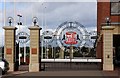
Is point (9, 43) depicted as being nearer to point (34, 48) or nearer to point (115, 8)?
point (34, 48)

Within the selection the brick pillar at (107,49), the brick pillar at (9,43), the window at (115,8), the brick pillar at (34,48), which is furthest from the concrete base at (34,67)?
the window at (115,8)

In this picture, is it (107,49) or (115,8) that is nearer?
(107,49)

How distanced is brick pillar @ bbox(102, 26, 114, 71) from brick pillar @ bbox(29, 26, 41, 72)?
6368 mm

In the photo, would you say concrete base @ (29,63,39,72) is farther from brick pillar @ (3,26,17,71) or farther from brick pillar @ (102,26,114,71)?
brick pillar @ (102,26,114,71)

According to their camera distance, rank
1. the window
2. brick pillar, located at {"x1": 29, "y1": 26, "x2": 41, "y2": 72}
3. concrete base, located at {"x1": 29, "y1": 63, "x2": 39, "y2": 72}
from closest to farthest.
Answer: concrete base, located at {"x1": 29, "y1": 63, "x2": 39, "y2": 72}, brick pillar, located at {"x1": 29, "y1": 26, "x2": 41, "y2": 72}, the window

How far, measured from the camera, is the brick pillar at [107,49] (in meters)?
32.6

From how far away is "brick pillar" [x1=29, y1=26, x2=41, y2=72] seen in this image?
106 ft

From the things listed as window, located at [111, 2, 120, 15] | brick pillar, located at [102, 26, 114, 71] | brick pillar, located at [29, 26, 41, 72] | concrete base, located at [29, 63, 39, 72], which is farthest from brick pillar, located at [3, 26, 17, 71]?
window, located at [111, 2, 120, 15]

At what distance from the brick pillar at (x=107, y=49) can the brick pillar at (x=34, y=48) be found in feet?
20.9

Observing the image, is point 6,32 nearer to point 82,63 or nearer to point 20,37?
point 20,37

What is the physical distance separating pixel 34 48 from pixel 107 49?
23.1 ft

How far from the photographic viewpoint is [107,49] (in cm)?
3284

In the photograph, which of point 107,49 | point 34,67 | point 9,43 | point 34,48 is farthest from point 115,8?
point 9,43

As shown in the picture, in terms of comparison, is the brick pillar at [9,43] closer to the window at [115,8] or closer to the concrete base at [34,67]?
the concrete base at [34,67]
